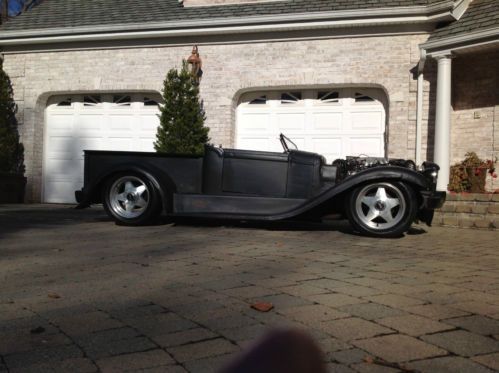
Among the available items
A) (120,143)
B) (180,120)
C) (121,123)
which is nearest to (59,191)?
(120,143)

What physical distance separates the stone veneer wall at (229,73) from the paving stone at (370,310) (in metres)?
7.63

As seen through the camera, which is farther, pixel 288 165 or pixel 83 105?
pixel 83 105

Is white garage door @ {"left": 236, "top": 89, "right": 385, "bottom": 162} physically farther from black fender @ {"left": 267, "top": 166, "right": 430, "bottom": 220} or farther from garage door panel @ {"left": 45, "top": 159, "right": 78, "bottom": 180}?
black fender @ {"left": 267, "top": 166, "right": 430, "bottom": 220}

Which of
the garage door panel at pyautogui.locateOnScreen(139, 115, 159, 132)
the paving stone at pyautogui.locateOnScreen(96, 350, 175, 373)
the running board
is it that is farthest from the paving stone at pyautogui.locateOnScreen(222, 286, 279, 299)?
the garage door panel at pyautogui.locateOnScreen(139, 115, 159, 132)

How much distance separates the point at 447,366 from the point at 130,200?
17.6 feet

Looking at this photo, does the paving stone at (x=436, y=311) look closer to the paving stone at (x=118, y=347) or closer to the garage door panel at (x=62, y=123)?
the paving stone at (x=118, y=347)

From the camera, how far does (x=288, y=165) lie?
21.6 feet

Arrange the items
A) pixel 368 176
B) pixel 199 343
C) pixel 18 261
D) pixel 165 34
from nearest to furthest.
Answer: pixel 199 343 < pixel 18 261 < pixel 368 176 < pixel 165 34

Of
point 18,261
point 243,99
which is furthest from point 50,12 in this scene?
point 18,261

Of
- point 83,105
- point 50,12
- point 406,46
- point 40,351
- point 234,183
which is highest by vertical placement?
point 50,12

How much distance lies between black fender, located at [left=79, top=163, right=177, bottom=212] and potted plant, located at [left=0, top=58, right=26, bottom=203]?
5.87 metres

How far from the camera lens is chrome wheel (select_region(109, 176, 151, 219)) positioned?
6828mm

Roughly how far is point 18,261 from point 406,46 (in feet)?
28.0

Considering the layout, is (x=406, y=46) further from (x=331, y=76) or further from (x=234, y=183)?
(x=234, y=183)
